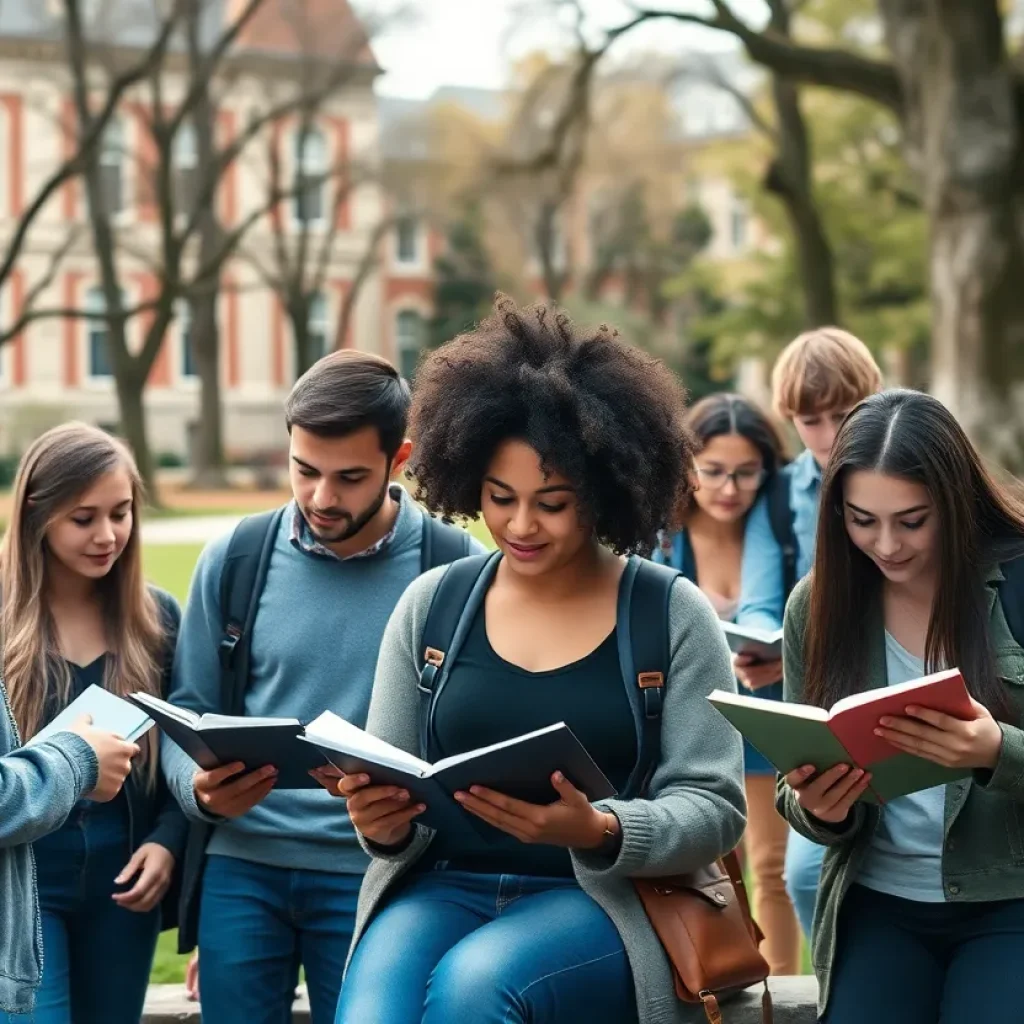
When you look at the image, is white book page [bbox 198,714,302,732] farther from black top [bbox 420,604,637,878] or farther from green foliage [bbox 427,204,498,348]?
green foliage [bbox 427,204,498,348]

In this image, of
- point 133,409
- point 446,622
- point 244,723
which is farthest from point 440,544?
point 133,409

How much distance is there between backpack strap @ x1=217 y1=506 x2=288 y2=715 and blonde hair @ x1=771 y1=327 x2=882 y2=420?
1681 millimetres

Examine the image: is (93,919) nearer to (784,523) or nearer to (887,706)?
(887,706)

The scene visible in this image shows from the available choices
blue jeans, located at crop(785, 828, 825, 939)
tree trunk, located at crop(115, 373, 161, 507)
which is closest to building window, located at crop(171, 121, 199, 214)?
tree trunk, located at crop(115, 373, 161, 507)

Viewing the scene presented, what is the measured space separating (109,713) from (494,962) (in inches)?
40.6

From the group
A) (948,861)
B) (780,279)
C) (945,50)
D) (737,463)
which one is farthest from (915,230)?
(948,861)

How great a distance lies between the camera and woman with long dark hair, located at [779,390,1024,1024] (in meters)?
3.11

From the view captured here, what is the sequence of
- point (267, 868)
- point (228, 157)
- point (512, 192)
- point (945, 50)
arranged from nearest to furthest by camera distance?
1. point (267, 868)
2. point (945, 50)
3. point (228, 157)
4. point (512, 192)

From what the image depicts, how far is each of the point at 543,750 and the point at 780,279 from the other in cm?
3172

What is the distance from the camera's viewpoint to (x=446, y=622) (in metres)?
3.36

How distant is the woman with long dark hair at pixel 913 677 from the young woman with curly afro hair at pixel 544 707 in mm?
243

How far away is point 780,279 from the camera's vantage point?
33625 millimetres

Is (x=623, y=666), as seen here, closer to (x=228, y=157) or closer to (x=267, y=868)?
(x=267, y=868)

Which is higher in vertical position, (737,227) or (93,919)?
(737,227)
